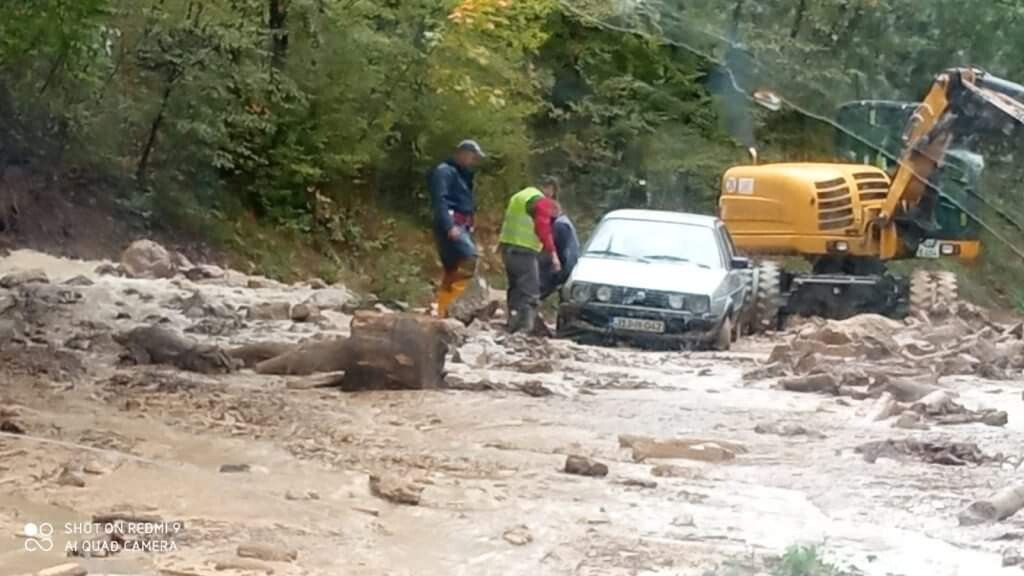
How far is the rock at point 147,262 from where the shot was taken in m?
20.0

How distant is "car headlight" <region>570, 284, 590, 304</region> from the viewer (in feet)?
55.0

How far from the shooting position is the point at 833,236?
69.3 feet

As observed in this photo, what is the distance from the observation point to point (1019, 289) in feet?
54.6

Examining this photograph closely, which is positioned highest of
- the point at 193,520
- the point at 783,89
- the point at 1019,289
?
the point at 783,89

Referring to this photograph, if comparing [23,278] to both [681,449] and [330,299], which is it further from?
[681,449]

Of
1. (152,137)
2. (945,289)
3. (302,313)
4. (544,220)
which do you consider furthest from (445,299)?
(152,137)

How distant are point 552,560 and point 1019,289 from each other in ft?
34.8

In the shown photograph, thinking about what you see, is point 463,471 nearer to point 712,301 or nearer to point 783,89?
point 783,89

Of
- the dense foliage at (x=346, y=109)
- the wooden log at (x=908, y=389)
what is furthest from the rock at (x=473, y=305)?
the wooden log at (x=908, y=389)

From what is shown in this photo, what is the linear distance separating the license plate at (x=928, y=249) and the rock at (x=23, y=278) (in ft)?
32.0

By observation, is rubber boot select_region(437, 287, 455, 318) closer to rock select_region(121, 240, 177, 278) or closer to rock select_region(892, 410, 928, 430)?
rock select_region(121, 240, 177, 278)

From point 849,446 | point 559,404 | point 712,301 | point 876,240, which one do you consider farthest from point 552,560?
point 876,240

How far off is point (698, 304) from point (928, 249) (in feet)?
16.1

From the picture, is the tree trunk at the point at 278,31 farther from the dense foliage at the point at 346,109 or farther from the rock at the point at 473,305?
the rock at the point at 473,305
